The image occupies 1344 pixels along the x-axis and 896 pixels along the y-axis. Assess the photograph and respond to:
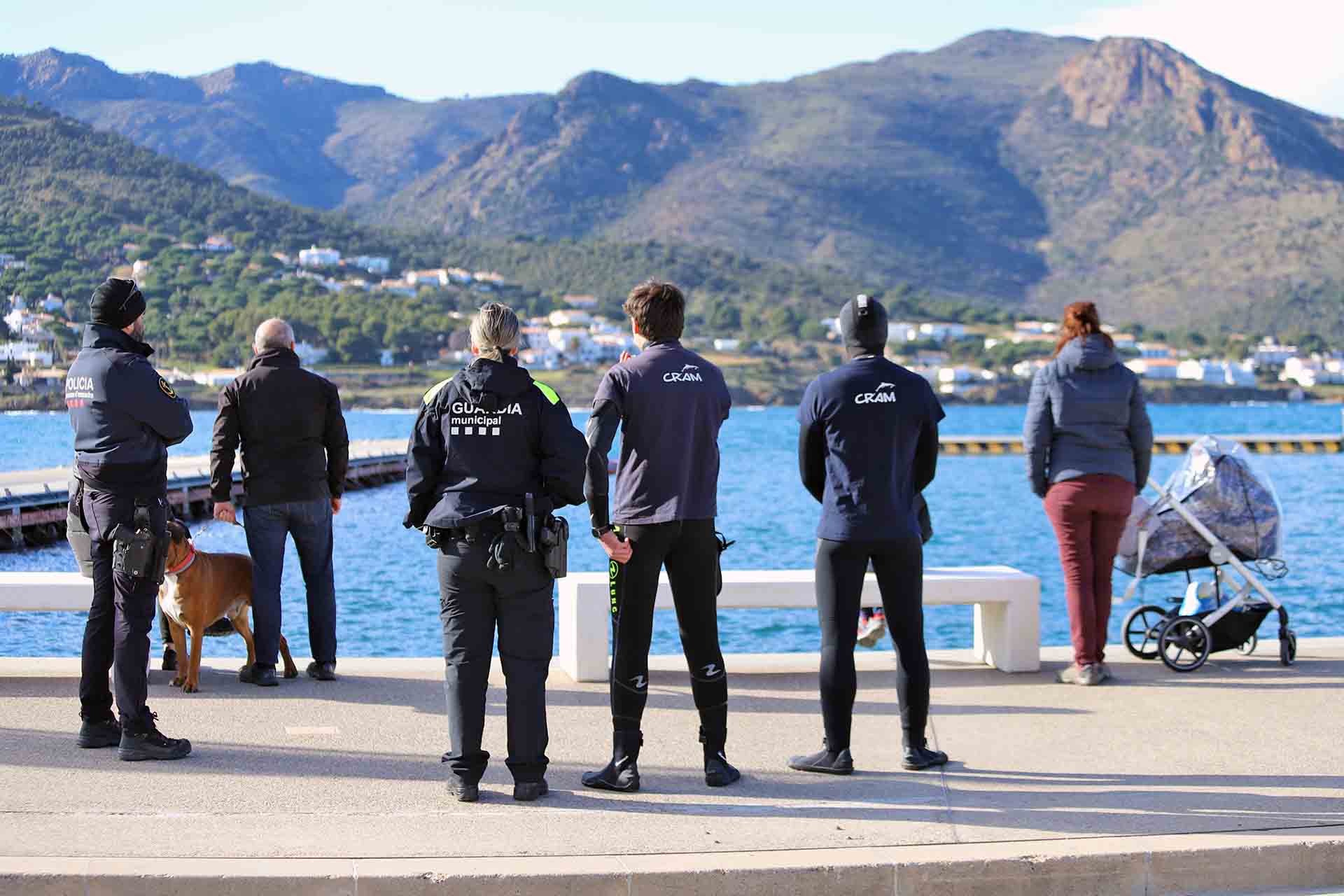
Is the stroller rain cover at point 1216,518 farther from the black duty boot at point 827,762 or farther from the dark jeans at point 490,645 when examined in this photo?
the dark jeans at point 490,645

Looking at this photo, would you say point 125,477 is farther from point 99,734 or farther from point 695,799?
point 695,799

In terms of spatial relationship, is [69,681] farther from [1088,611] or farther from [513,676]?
[1088,611]

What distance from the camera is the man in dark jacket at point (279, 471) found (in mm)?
7605

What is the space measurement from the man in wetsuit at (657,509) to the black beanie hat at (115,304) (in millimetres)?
1973

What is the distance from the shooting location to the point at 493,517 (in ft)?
17.6

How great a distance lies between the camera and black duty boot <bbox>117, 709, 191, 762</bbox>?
237 inches

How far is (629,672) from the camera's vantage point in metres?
5.78

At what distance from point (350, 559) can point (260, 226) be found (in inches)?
5771

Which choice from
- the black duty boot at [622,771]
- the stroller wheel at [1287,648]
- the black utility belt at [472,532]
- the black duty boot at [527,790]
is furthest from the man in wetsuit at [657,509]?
the stroller wheel at [1287,648]

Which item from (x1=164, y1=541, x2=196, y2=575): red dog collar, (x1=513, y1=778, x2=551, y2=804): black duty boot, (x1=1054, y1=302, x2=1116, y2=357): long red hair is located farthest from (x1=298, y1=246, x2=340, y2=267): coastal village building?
(x1=513, y1=778, x2=551, y2=804): black duty boot

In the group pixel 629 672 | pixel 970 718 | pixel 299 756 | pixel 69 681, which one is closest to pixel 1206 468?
pixel 970 718

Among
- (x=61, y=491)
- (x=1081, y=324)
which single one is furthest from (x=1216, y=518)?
(x=61, y=491)

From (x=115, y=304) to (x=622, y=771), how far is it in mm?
2687

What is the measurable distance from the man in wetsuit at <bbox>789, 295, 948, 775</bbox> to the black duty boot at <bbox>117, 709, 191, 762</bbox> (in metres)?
2.39
